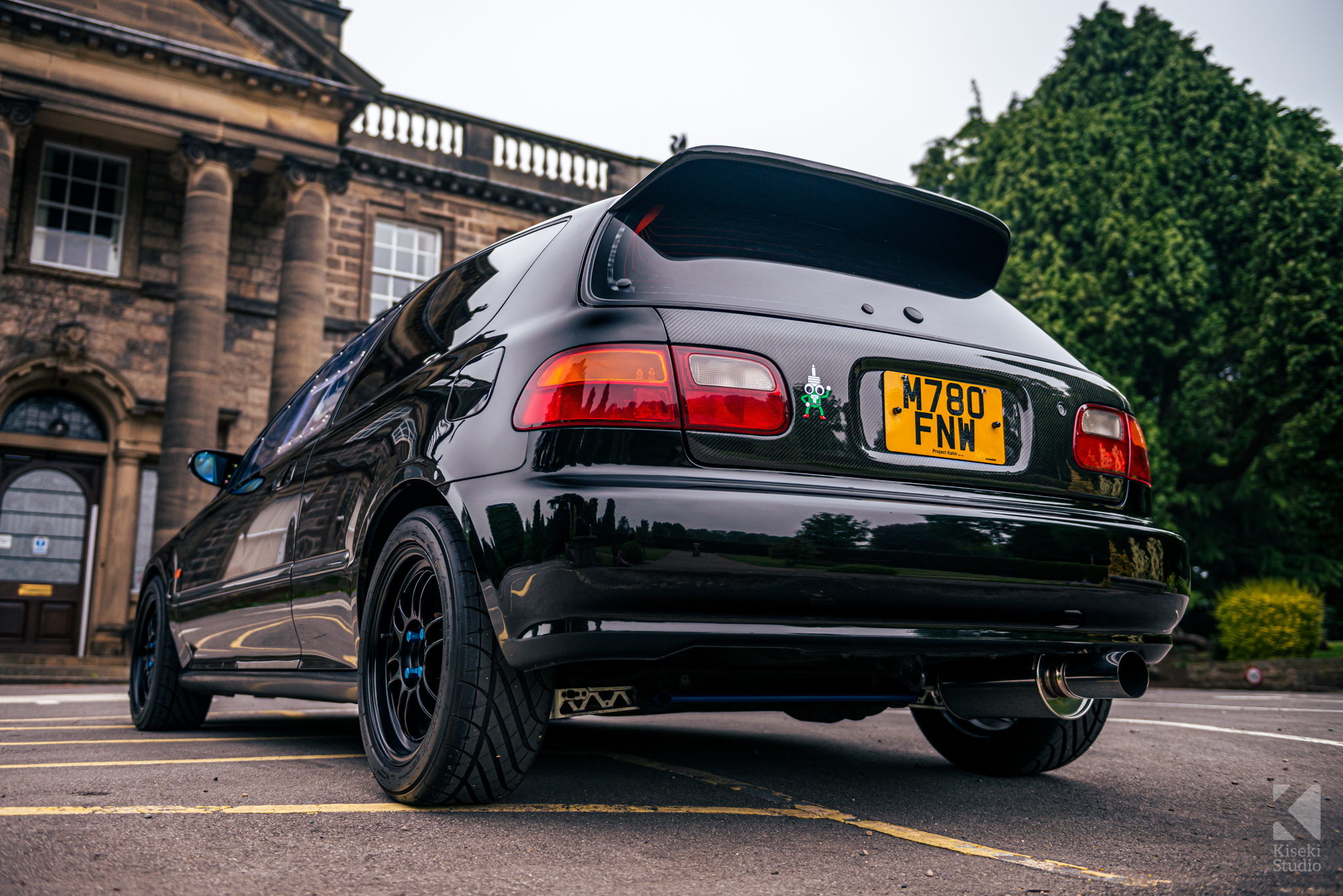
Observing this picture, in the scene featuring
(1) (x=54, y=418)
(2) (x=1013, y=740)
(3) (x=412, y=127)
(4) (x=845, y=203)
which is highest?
(3) (x=412, y=127)

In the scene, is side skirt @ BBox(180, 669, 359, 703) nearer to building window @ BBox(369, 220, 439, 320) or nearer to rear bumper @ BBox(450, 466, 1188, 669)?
rear bumper @ BBox(450, 466, 1188, 669)

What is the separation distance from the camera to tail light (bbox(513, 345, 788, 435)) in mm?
2320

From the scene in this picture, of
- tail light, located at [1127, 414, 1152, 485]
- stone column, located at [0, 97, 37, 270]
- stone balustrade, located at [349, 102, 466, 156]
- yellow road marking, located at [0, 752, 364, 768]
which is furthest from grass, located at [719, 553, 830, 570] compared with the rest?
stone balustrade, located at [349, 102, 466, 156]

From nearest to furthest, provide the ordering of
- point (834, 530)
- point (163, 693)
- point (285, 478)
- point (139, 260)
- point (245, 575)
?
point (834, 530), point (285, 478), point (245, 575), point (163, 693), point (139, 260)

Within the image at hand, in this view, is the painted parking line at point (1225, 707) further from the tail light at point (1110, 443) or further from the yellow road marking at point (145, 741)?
the yellow road marking at point (145, 741)

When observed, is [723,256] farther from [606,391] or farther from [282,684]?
[282,684]

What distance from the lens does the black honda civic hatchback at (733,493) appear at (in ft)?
7.32

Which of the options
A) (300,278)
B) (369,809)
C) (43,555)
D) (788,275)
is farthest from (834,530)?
(43,555)

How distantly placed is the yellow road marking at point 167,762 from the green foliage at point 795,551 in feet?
7.33

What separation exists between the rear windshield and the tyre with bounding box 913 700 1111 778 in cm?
156

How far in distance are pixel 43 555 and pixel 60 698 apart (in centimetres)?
1013

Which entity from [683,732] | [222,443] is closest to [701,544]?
[683,732]

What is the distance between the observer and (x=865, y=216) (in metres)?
2.93

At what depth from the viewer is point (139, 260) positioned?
18.5 m
